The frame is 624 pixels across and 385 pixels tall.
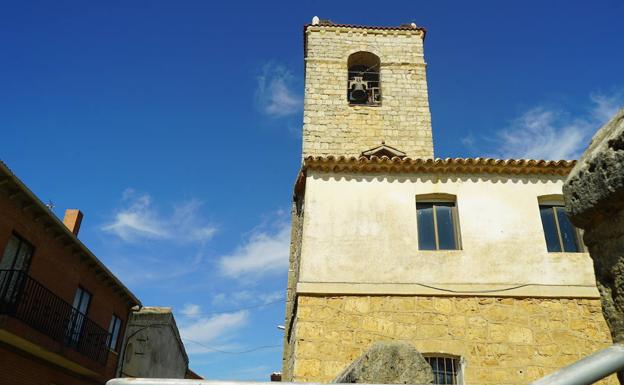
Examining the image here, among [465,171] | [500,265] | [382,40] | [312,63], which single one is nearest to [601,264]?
[500,265]

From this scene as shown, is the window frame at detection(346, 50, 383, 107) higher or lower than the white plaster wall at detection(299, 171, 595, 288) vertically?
higher

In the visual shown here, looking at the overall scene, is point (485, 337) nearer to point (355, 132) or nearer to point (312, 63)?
point (355, 132)

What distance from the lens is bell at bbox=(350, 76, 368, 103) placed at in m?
16.9

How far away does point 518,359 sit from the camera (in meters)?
8.63

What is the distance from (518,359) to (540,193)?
11.8 ft

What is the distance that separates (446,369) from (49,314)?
38.5 ft

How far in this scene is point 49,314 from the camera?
14.5 m

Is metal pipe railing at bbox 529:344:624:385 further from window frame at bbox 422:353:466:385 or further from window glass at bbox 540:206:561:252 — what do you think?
window glass at bbox 540:206:561:252


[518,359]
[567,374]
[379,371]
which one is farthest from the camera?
[518,359]

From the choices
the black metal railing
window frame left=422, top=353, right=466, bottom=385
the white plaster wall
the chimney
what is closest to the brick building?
the black metal railing

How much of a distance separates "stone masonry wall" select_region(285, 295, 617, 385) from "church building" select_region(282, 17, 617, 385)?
0.06 feet

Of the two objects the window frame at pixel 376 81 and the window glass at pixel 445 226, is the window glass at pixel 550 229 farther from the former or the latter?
the window frame at pixel 376 81

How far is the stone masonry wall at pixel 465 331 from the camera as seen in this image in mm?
8602

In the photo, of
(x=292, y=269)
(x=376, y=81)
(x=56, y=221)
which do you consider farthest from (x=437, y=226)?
(x=56, y=221)
